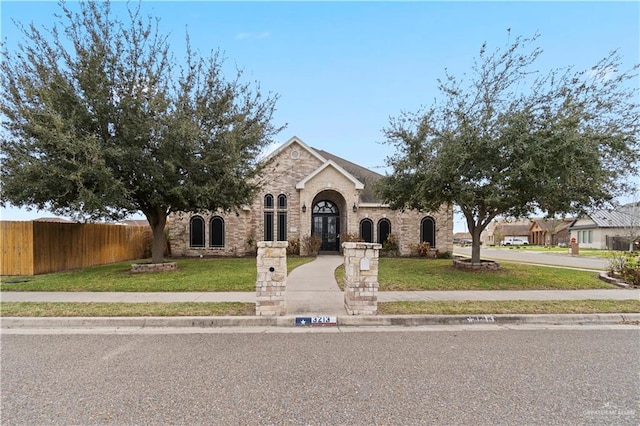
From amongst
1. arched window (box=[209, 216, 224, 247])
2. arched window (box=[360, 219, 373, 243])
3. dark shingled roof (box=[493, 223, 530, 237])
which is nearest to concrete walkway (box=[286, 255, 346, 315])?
arched window (box=[360, 219, 373, 243])

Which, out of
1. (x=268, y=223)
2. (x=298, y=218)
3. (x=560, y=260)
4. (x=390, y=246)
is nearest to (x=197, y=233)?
(x=268, y=223)

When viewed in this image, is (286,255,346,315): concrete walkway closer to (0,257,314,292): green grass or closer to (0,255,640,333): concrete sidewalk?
(0,255,640,333): concrete sidewalk

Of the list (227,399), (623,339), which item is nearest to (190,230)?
(227,399)

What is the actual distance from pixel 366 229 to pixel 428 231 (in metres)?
3.81

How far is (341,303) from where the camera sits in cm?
789

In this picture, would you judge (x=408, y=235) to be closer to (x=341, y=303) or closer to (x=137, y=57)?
(x=341, y=303)

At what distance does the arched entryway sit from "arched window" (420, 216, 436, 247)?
5327 mm

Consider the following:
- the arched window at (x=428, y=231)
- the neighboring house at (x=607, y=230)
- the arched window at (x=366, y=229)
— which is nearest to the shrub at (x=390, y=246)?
the arched window at (x=366, y=229)

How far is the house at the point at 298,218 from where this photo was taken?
2009 centimetres

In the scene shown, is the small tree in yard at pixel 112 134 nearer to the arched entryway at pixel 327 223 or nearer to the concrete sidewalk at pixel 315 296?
the concrete sidewalk at pixel 315 296

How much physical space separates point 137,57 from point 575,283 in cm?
1628

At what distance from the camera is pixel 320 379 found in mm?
4043

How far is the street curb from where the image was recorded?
Result: 6391 mm

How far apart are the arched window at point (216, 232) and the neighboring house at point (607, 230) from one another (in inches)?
1343
